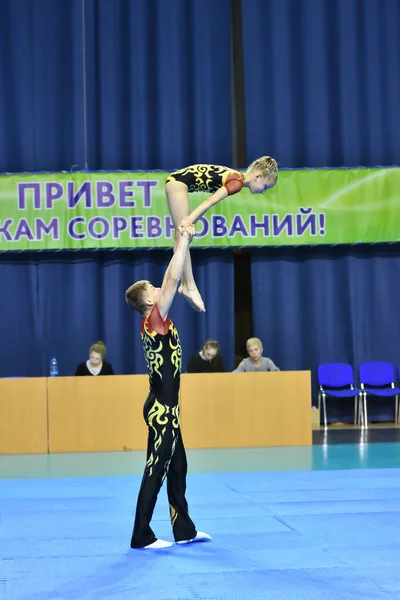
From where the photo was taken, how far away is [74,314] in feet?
44.2

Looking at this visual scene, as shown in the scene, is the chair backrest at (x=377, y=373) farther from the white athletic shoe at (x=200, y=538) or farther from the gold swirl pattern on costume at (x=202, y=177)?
the gold swirl pattern on costume at (x=202, y=177)

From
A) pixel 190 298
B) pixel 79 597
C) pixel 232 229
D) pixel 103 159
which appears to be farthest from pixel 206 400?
pixel 79 597

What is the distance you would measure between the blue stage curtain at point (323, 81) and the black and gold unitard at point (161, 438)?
28.2ft

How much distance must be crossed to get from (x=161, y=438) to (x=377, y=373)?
813cm

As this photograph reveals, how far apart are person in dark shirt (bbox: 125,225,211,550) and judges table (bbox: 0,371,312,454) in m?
5.31

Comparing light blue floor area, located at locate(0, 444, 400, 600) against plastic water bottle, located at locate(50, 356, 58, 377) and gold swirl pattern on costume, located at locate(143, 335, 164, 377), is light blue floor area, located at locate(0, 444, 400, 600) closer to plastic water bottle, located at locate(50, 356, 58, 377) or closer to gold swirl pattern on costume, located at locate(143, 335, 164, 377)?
gold swirl pattern on costume, located at locate(143, 335, 164, 377)

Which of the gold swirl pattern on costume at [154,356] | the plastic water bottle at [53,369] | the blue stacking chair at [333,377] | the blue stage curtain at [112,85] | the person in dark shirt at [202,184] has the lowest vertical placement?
the blue stacking chair at [333,377]

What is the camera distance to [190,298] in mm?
5387

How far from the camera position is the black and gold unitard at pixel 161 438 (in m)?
5.36

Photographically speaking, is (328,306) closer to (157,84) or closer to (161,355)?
(157,84)

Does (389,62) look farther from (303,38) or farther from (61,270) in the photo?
(61,270)

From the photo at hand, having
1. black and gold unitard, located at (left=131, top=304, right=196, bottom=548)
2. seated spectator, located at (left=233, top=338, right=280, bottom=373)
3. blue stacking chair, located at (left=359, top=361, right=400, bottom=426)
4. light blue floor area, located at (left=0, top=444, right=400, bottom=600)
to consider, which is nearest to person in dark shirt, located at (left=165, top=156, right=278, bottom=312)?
black and gold unitard, located at (left=131, top=304, right=196, bottom=548)

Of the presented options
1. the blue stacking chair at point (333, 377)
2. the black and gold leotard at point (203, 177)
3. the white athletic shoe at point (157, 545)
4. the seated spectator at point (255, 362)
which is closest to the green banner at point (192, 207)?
the blue stacking chair at point (333, 377)

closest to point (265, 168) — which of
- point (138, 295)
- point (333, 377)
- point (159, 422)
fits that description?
point (138, 295)
